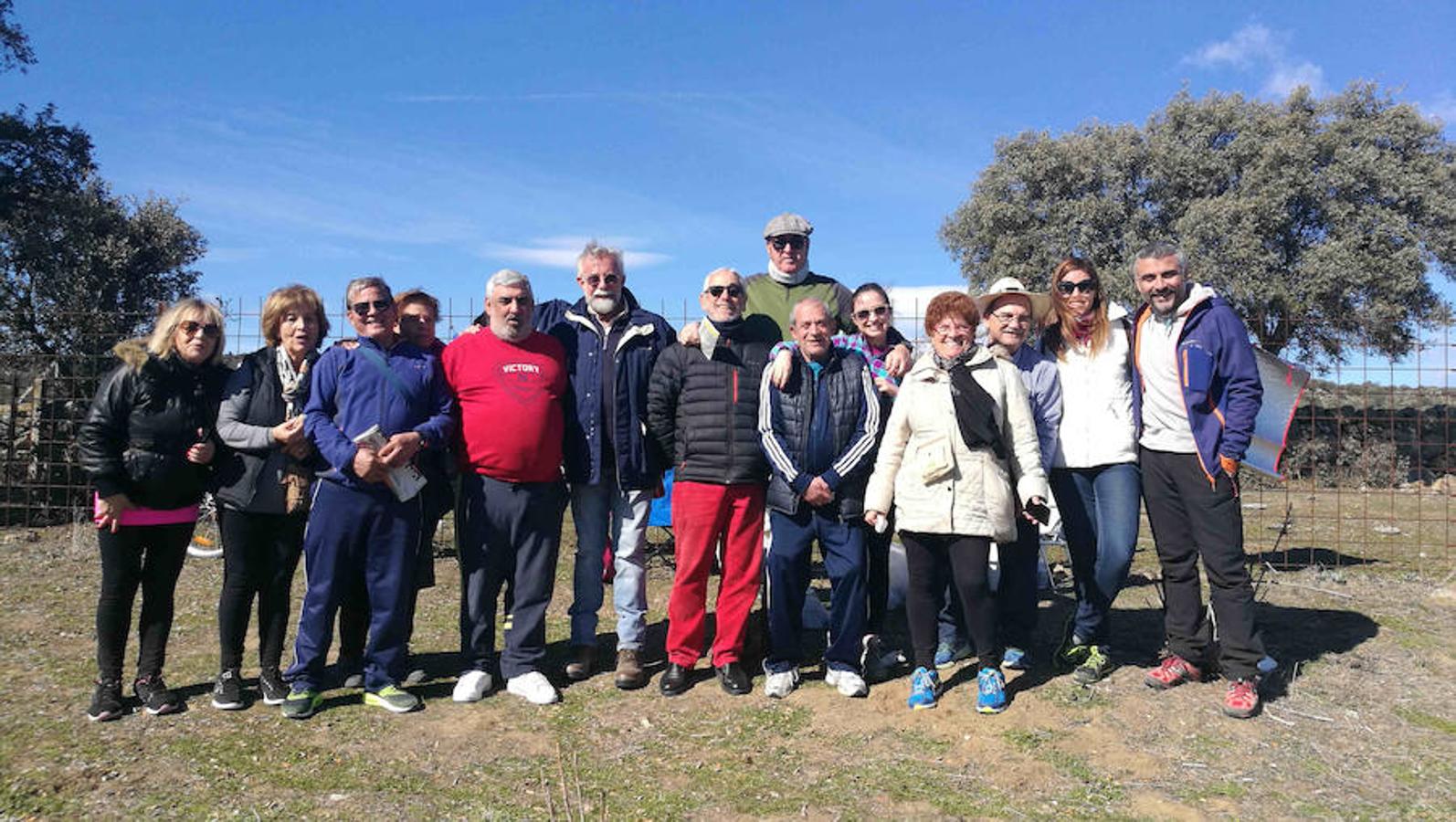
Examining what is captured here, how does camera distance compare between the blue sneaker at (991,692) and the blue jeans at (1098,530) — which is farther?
the blue jeans at (1098,530)

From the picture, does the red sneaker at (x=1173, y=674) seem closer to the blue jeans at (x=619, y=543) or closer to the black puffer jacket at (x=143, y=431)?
the blue jeans at (x=619, y=543)

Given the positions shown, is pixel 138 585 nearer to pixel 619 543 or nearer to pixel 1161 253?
pixel 619 543

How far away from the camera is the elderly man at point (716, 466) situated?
165 inches

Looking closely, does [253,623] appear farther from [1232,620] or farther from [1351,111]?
Answer: [1351,111]

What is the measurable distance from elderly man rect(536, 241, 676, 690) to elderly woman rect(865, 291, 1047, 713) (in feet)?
3.88

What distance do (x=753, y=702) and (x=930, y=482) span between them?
1363mm

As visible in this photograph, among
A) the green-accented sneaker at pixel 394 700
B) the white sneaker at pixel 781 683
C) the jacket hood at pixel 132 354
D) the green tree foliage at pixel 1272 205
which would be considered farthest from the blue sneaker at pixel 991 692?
the green tree foliage at pixel 1272 205

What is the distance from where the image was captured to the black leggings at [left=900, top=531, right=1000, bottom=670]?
391 centimetres

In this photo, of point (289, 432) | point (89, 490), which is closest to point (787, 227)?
point (289, 432)

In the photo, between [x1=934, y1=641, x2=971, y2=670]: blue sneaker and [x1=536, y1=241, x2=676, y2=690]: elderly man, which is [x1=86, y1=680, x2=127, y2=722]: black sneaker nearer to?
[x1=536, y1=241, x2=676, y2=690]: elderly man

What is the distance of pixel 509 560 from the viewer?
4.25m

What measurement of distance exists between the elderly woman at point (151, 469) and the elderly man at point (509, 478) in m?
1.06

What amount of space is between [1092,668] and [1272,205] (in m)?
18.0

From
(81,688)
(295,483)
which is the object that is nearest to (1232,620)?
(295,483)
